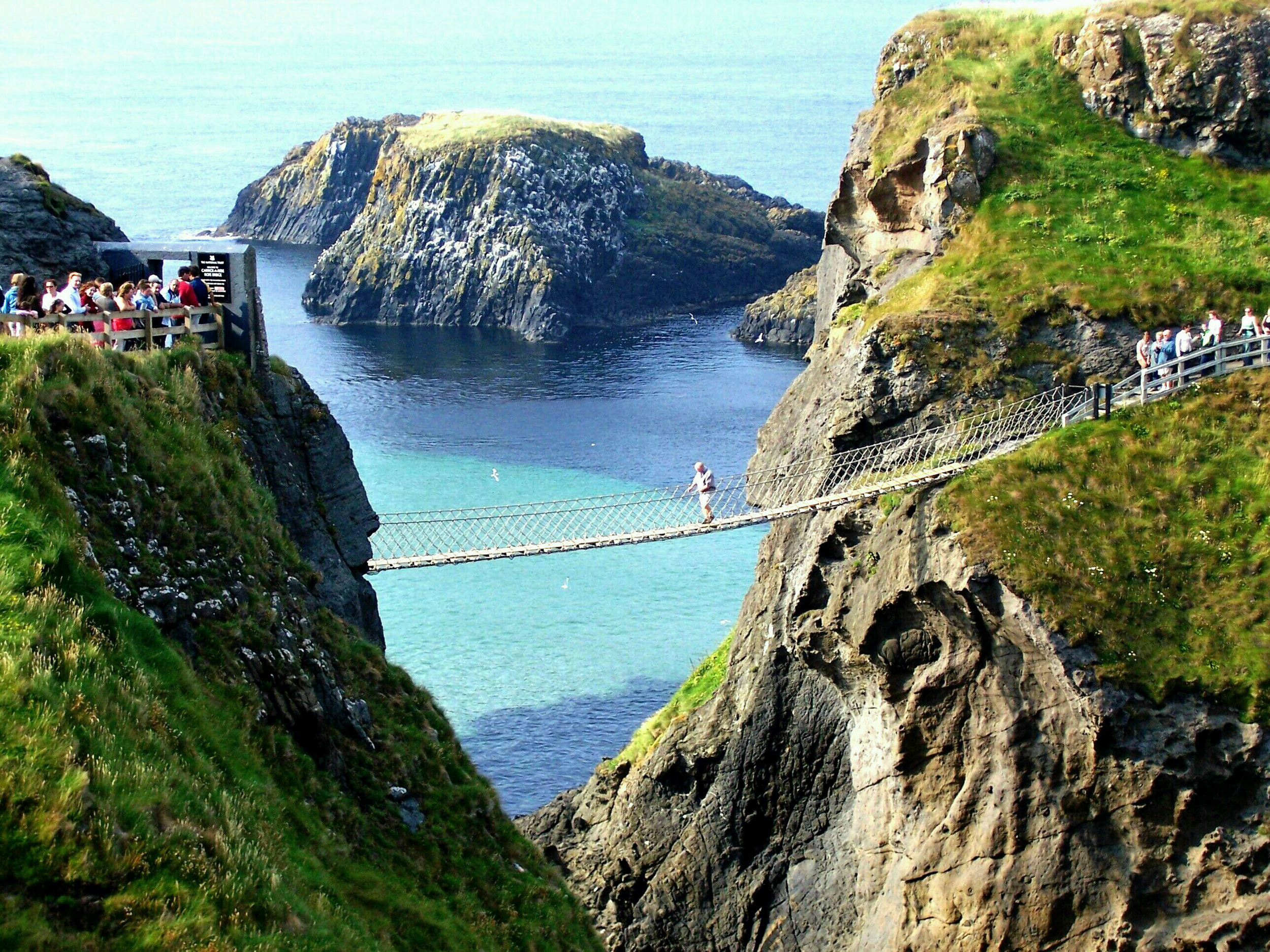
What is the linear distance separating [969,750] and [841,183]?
16.7 m

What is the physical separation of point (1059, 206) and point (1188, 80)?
16.5 feet

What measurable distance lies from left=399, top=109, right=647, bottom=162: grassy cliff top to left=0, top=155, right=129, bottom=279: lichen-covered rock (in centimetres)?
10109

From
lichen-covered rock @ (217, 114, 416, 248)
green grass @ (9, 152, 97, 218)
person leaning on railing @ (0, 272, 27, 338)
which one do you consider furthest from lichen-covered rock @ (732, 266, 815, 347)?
person leaning on railing @ (0, 272, 27, 338)

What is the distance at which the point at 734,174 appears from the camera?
159 meters

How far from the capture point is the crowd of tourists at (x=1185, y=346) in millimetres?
32469

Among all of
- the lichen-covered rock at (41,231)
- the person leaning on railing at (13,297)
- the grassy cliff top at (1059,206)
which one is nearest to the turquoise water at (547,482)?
the grassy cliff top at (1059,206)

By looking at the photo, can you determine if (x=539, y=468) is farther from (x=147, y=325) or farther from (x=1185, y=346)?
(x=147, y=325)

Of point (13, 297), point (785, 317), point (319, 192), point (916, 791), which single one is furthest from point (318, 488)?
point (319, 192)

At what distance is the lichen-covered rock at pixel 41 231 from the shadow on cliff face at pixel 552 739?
19923 mm

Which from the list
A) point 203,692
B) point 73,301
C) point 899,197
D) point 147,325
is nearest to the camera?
point 203,692

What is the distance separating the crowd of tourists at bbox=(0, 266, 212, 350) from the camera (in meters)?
22.4

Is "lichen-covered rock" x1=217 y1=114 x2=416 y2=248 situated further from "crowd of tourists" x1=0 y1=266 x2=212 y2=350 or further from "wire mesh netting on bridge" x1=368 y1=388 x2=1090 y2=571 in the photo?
"crowd of tourists" x1=0 y1=266 x2=212 y2=350

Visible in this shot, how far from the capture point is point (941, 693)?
3091 centimetres

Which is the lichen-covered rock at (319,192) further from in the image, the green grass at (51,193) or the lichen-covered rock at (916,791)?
the green grass at (51,193)
